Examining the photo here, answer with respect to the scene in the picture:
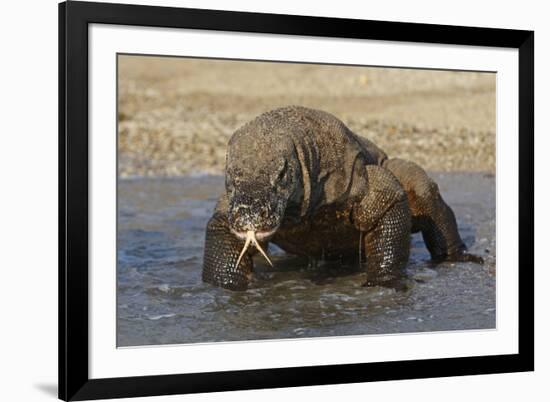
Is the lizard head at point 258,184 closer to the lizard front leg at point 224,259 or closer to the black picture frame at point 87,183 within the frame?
the lizard front leg at point 224,259

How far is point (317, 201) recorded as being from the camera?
6648 mm

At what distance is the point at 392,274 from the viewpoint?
6.66 meters

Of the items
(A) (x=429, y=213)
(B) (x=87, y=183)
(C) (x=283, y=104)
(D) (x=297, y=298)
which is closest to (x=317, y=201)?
(D) (x=297, y=298)

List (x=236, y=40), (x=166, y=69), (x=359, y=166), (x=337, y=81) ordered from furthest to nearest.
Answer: (x=337, y=81)
(x=166, y=69)
(x=359, y=166)
(x=236, y=40)

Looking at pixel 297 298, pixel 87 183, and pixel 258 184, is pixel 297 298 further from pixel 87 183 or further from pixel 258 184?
pixel 87 183

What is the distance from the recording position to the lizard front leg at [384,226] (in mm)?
6668

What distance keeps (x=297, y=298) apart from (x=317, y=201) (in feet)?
2.58

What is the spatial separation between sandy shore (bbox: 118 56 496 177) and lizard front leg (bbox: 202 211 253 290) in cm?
187

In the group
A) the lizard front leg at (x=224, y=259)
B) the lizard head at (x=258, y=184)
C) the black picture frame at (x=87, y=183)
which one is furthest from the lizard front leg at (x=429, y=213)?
the lizard front leg at (x=224, y=259)

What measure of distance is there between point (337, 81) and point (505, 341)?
17.9ft

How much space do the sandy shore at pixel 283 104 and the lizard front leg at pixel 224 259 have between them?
1867 mm

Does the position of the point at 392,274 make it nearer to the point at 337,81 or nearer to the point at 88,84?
the point at 88,84

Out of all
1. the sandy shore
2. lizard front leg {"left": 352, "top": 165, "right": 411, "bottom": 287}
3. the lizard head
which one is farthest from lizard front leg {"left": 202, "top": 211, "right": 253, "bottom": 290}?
the sandy shore

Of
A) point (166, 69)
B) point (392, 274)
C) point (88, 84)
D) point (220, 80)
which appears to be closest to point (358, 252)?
point (392, 274)
